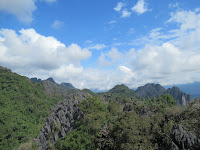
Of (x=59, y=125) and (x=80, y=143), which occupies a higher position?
(x=80, y=143)

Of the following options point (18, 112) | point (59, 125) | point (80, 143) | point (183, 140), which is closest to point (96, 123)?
point (80, 143)

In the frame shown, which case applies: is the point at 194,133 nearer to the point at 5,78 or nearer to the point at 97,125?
the point at 97,125

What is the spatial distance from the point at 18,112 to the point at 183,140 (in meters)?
128

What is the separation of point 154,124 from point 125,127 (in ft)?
21.6

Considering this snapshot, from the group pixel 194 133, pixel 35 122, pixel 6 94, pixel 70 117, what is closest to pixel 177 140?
pixel 194 133

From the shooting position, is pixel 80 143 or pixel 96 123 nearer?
pixel 80 143

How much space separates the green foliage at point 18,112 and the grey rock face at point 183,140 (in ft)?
262

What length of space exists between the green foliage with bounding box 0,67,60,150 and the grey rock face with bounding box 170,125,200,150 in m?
79.9

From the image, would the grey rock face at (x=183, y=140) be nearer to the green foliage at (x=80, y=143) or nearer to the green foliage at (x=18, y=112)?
the green foliage at (x=80, y=143)

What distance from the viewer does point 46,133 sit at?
211 feet

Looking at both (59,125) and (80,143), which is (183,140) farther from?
Answer: (59,125)

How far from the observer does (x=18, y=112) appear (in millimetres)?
118875

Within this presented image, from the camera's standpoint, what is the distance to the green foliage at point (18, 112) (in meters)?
93.6

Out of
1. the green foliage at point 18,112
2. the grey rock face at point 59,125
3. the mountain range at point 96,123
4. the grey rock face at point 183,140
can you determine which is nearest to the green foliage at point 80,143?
the mountain range at point 96,123
